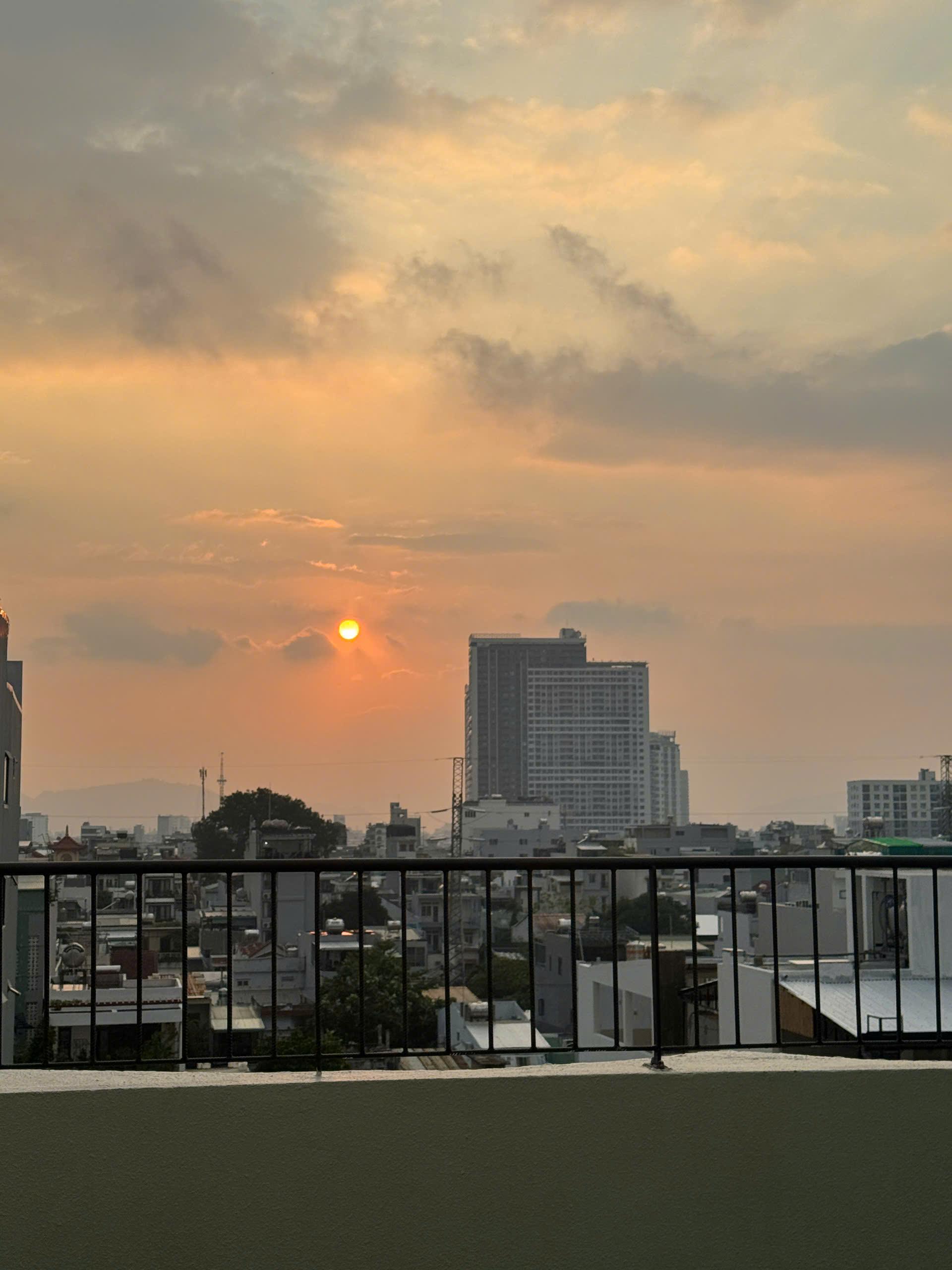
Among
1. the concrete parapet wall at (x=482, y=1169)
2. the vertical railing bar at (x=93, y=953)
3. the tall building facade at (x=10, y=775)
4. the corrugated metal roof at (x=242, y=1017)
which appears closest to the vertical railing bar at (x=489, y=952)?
the concrete parapet wall at (x=482, y=1169)

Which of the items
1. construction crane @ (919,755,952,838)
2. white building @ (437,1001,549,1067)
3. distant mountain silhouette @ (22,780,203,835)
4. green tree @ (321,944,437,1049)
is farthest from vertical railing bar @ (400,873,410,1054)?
construction crane @ (919,755,952,838)

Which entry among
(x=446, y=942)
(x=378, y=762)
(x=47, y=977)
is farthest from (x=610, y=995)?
(x=378, y=762)

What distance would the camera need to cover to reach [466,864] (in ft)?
11.2

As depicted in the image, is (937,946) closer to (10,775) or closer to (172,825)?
(10,775)

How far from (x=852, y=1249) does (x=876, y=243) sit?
Result: 14066 millimetres

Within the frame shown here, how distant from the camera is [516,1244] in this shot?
3.11 meters

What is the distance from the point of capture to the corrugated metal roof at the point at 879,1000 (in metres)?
8.67

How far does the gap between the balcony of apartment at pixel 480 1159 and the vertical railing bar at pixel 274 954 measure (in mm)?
22

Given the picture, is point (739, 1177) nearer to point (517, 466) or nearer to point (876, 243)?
point (876, 243)

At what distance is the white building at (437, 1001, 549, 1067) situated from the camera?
11.4 feet

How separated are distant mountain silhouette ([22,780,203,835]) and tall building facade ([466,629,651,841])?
19378mm

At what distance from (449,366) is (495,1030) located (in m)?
19.6

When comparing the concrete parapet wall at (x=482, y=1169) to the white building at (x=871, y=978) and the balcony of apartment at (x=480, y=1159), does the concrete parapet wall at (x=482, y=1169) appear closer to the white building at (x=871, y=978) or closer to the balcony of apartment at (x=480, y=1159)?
the balcony of apartment at (x=480, y=1159)

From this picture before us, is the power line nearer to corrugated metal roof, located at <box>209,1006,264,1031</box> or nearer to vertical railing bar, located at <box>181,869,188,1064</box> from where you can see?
corrugated metal roof, located at <box>209,1006,264,1031</box>
